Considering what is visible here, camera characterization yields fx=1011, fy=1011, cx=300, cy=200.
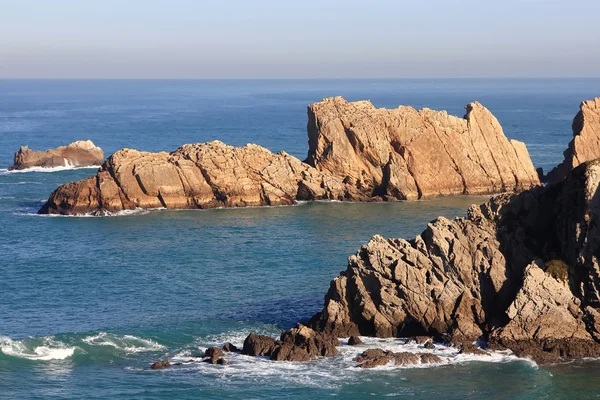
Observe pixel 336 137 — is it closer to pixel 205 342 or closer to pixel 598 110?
pixel 598 110

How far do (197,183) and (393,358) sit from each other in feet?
167

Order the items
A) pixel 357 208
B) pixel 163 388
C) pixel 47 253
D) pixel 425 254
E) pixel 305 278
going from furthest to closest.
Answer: pixel 357 208 → pixel 47 253 → pixel 305 278 → pixel 425 254 → pixel 163 388

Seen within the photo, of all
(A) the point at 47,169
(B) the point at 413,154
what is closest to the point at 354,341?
(B) the point at 413,154

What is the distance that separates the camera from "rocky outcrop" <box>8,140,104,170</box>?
12450 centimetres

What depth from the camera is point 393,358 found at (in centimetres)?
5038

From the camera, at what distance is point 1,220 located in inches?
3610

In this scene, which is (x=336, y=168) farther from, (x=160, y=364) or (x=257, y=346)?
(x=160, y=364)

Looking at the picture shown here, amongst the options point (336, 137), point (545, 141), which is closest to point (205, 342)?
point (336, 137)

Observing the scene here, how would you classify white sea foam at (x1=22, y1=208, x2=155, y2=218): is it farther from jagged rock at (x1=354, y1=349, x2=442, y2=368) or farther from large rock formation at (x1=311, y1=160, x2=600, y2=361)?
jagged rock at (x1=354, y1=349, x2=442, y2=368)

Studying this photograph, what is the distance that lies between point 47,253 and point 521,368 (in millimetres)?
41907

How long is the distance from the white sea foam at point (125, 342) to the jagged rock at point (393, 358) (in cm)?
1128

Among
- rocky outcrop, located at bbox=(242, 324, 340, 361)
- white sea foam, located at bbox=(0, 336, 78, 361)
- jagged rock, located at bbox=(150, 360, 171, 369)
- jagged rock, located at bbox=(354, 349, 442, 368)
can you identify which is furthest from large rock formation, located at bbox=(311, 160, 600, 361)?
white sea foam, located at bbox=(0, 336, 78, 361)

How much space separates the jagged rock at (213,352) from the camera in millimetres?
51406

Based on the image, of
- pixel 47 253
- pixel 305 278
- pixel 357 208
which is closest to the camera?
pixel 305 278
